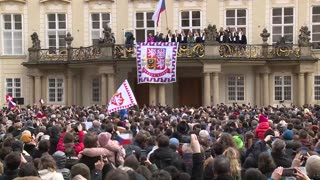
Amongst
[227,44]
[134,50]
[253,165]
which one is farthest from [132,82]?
[253,165]

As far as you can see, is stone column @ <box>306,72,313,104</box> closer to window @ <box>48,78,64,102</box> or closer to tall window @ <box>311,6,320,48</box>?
tall window @ <box>311,6,320,48</box>

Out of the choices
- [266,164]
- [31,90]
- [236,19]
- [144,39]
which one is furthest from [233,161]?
[31,90]

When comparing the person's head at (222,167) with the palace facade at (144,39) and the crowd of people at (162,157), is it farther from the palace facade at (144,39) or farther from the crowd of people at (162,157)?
the palace facade at (144,39)

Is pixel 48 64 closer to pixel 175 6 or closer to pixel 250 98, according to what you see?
pixel 175 6

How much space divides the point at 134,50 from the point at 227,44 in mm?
5049

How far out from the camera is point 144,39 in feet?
124

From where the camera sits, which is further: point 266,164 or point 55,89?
point 55,89

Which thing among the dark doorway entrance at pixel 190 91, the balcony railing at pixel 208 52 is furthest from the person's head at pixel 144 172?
the dark doorway entrance at pixel 190 91

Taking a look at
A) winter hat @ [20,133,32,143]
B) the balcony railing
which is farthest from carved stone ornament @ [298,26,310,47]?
winter hat @ [20,133,32,143]

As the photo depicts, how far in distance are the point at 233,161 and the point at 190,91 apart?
95.5ft

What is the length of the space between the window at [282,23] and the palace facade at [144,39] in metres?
0.06

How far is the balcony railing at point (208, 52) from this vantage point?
33500 mm

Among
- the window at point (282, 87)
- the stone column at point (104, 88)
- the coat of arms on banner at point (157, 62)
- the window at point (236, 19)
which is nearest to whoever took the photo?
the coat of arms on banner at point (157, 62)

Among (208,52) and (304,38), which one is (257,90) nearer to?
(304,38)
